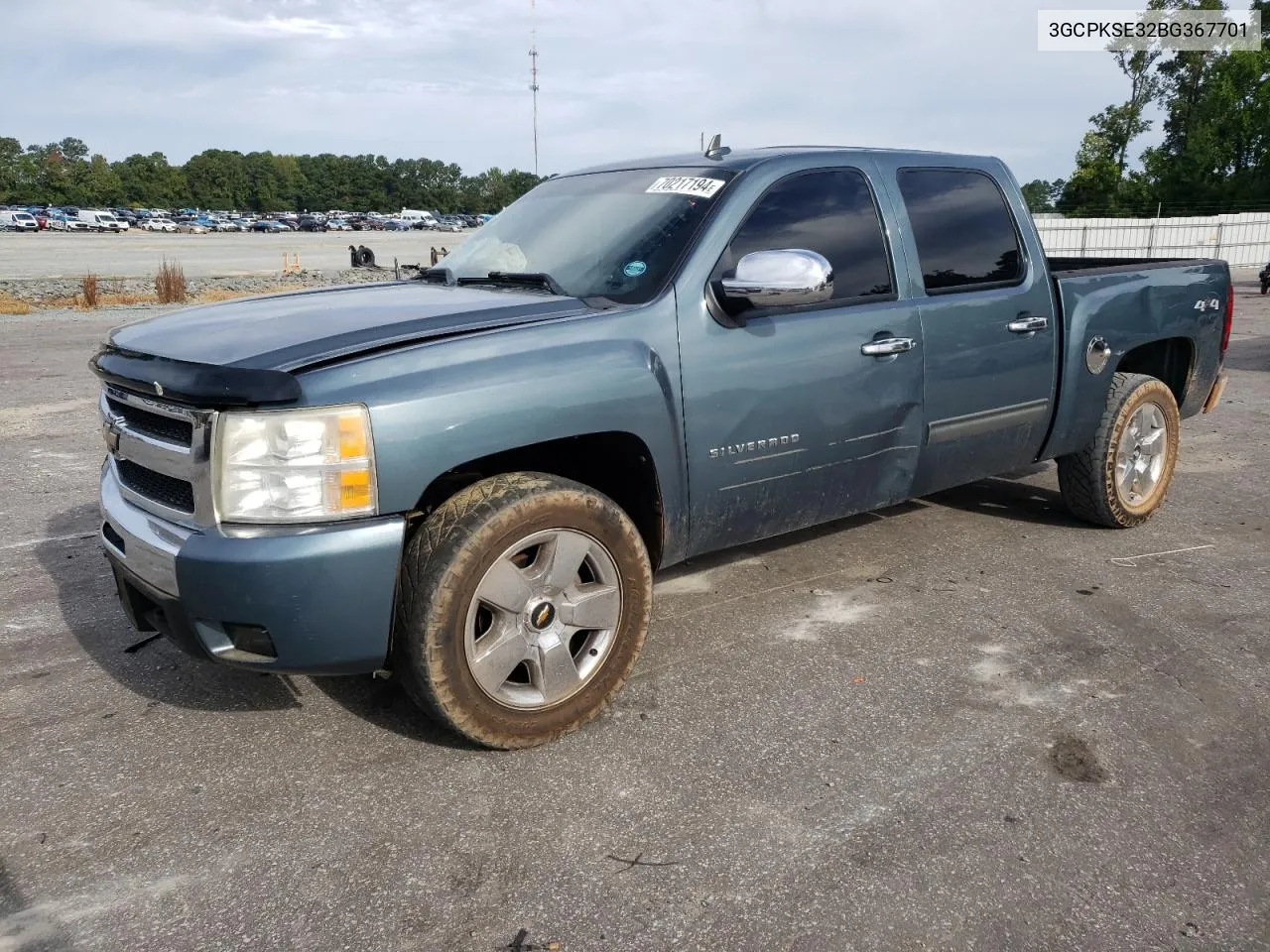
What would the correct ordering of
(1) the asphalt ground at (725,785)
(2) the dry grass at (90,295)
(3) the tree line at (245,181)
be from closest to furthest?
1. (1) the asphalt ground at (725,785)
2. (2) the dry grass at (90,295)
3. (3) the tree line at (245,181)

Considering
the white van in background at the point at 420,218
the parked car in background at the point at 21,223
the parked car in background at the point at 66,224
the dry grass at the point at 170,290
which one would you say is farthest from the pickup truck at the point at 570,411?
the white van in background at the point at 420,218

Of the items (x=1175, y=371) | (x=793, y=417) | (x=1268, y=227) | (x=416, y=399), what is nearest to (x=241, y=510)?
(x=416, y=399)

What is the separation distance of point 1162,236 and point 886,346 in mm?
27033

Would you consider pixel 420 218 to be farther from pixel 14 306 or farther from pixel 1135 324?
pixel 1135 324

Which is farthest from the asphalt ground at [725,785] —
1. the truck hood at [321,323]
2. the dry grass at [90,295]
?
the dry grass at [90,295]

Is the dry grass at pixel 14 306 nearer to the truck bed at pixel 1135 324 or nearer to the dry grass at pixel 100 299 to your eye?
the dry grass at pixel 100 299

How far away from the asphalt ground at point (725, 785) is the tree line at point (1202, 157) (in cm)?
4449

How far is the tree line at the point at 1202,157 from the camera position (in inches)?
1826

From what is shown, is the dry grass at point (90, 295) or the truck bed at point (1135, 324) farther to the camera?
the dry grass at point (90, 295)

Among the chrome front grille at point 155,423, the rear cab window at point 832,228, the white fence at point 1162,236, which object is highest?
the white fence at point 1162,236

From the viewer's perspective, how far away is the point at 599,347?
9.97 ft

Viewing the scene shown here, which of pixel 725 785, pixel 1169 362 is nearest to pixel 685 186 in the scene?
pixel 725 785

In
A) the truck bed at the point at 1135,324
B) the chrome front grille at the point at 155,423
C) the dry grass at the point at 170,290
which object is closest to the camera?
the chrome front grille at the point at 155,423

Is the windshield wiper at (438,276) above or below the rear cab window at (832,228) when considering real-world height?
below
